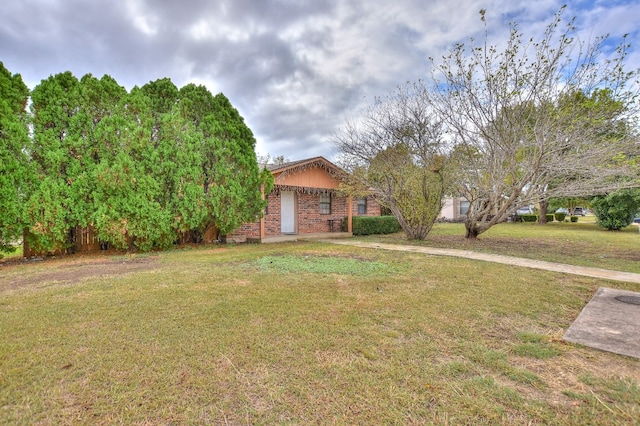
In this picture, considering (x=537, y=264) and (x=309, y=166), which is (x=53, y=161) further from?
(x=537, y=264)

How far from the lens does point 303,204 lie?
563 inches

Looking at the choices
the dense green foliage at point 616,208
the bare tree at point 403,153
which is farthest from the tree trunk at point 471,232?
the dense green foliage at point 616,208

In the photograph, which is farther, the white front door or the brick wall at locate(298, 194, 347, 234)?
the brick wall at locate(298, 194, 347, 234)

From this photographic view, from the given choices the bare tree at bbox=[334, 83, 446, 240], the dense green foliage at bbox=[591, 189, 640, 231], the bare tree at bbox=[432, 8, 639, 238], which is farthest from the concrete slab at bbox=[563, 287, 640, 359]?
the dense green foliage at bbox=[591, 189, 640, 231]

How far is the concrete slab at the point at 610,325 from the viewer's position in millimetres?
2826

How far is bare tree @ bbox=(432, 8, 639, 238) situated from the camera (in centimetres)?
778

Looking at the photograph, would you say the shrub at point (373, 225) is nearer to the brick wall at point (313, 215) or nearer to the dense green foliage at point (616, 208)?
the brick wall at point (313, 215)

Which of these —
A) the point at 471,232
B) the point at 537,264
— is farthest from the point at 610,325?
the point at 471,232

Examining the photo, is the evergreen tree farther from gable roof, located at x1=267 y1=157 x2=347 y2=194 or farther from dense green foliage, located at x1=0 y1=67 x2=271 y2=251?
gable roof, located at x1=267 y1=157 x2=347 y2=194

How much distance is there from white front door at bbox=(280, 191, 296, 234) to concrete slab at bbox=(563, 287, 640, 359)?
36.2 ft

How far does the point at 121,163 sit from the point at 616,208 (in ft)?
75.1

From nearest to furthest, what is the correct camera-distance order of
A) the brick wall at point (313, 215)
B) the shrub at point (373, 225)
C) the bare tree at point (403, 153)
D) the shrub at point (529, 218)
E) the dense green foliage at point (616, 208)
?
the bare tree at point (403, 153) < the brick wall at point (313, 215) < the shrub at point (373, 225) < the dense green foliage at point (616, 208) < the shrub at point (529, 218)

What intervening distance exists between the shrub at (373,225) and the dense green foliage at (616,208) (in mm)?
11732

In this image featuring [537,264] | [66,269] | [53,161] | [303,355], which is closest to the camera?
[303,355]
